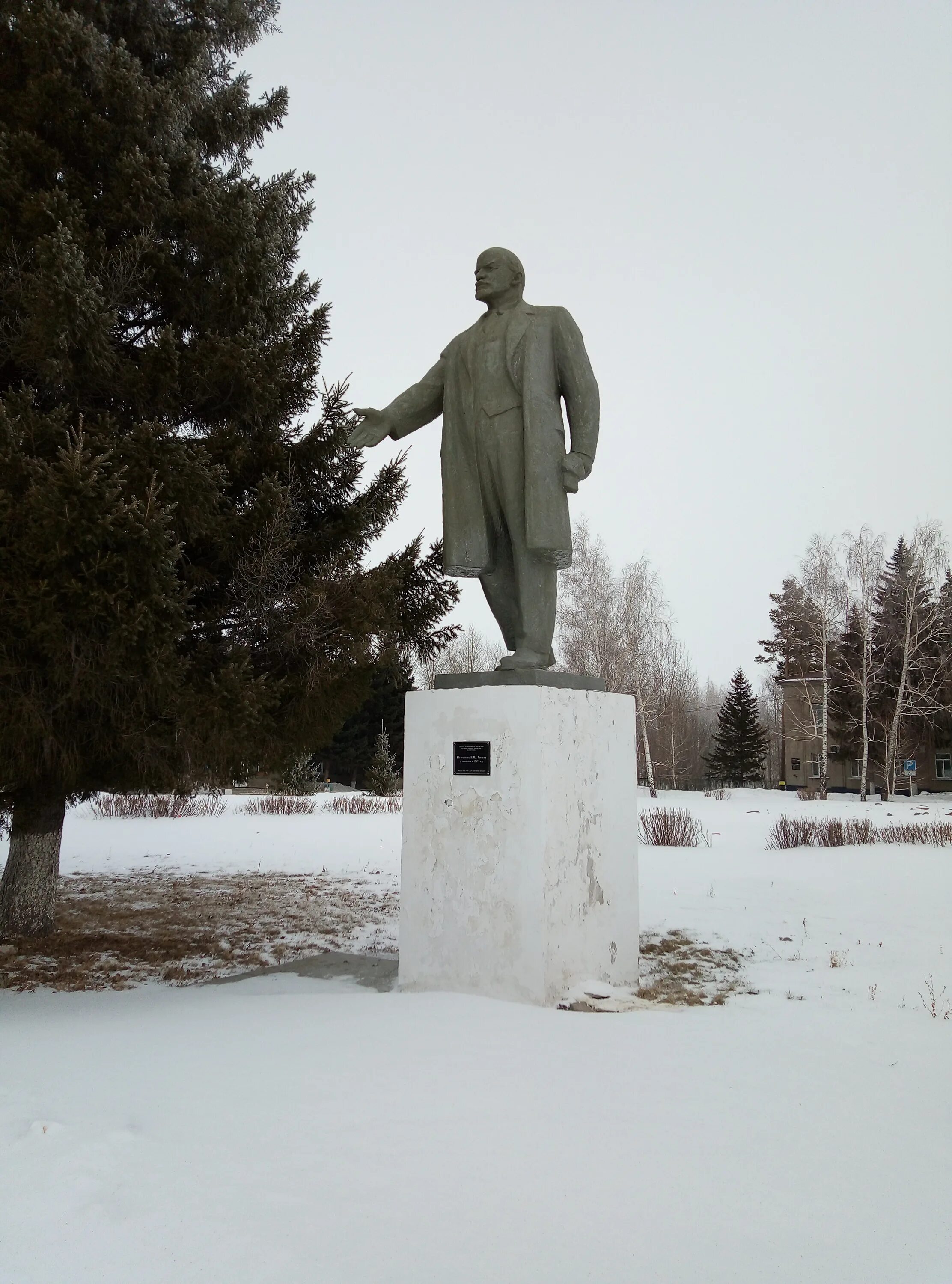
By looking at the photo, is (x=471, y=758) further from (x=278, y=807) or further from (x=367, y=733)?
(x=367, y=733)

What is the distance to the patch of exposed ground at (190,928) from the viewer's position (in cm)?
463

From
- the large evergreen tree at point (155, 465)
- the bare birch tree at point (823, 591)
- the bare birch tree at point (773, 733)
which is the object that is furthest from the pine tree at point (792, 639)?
the large evergreen tree at point (155, 465)

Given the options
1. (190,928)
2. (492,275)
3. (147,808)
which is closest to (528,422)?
(492,275)

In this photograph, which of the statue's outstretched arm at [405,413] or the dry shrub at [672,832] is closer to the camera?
the statue's outstretched arm at [405,413]

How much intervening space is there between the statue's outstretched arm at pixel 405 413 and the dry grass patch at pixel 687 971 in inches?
117

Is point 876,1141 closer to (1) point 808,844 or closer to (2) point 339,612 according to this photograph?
(2) point 339,612

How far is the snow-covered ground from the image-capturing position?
1.55m

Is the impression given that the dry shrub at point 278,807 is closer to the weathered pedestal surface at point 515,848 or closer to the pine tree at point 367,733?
the weathered pedestal surface at point 515,848

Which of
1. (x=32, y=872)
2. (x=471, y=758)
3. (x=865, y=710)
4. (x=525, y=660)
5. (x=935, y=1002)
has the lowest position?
(x=935, y=1002)

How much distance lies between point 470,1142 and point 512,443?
9.93 feet

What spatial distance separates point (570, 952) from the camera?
358cm

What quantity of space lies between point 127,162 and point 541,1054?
563cm

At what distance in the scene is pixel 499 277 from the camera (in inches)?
167

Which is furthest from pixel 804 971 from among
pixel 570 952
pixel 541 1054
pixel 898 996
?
pixel 541 1054
